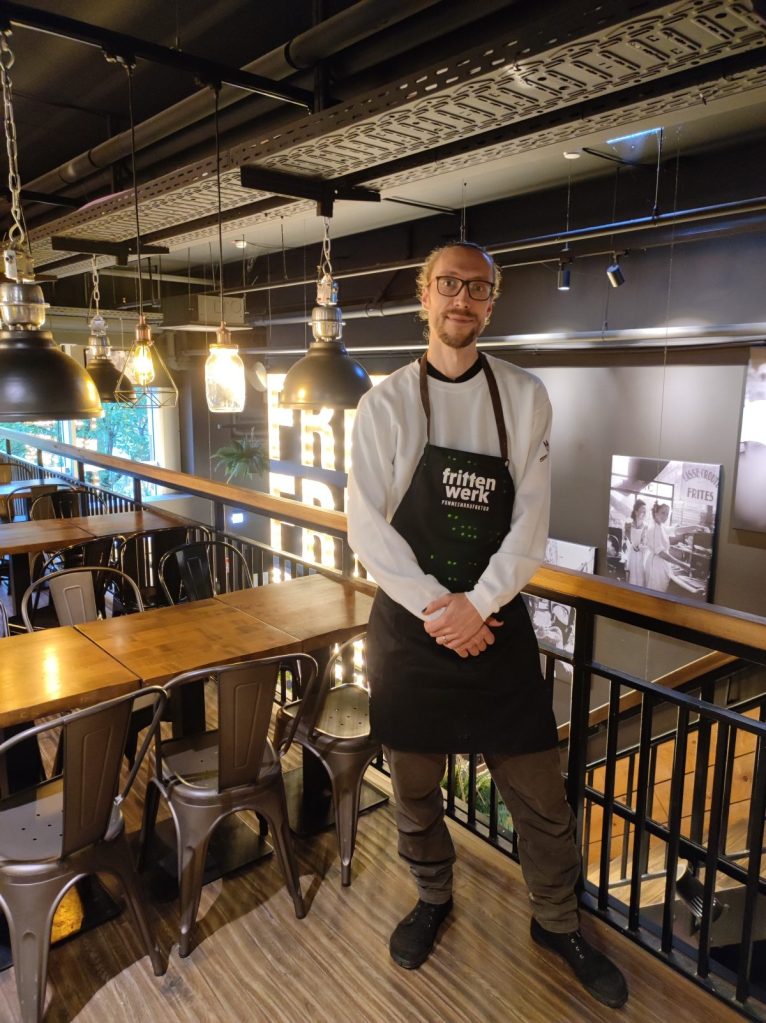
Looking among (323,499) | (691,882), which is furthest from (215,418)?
(691,882)

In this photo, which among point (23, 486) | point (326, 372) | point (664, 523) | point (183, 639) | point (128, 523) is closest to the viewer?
point (183, 639)

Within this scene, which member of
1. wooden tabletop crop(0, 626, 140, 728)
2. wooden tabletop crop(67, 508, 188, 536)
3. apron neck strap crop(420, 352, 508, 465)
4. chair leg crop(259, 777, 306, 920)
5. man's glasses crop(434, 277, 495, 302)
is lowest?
chair leg crop(259, 777, 306, 920)

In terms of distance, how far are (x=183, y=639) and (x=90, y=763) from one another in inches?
30.0

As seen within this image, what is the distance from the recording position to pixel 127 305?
970cm

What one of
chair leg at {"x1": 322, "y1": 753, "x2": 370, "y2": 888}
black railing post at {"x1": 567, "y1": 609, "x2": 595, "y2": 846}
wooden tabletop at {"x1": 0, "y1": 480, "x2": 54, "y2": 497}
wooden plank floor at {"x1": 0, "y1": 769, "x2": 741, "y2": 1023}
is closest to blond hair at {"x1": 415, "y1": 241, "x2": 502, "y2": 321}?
black railing post at {"x1": 567, "y1": 609, "x2": 595, "y2": 846}

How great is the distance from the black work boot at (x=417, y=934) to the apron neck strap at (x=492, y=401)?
136 cm

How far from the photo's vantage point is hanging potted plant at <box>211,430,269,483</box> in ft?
38.8

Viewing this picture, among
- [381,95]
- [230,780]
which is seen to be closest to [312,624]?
[230,780]

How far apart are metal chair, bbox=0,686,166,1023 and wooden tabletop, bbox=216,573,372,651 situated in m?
0.82

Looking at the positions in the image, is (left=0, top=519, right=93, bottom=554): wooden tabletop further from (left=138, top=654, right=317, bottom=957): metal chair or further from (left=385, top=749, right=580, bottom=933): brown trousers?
(left=385, top=749, right=580, bottom=933): brown trousers

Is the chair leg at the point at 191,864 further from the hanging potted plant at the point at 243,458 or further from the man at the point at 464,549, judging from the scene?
the hanging potted plant at the point at 243,458

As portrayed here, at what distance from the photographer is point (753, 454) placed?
5.25 m

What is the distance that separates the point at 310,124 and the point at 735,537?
4566 millimetres

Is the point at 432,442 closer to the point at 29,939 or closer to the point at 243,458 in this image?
the point at 29,939
